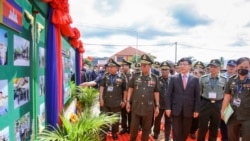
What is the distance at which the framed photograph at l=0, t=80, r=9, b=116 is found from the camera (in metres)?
2.22

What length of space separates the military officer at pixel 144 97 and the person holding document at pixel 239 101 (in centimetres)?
123

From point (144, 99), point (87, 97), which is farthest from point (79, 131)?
point (87, 97)

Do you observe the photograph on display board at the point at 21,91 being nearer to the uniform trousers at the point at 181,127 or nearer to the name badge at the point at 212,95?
the uniform trousers at the point at 181,127

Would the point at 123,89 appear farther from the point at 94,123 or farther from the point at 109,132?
the point at 94,123

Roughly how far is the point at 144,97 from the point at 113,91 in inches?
37.3

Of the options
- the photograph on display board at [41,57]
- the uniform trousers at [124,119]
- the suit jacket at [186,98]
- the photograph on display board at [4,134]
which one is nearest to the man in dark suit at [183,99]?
the suit jacket at [186,98]

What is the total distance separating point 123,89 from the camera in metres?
5.50

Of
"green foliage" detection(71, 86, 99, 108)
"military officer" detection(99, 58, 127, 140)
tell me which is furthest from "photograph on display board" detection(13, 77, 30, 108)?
"green foliage" detection(71, 86, 99, 108)

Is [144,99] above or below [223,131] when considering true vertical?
above

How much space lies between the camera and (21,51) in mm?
2723

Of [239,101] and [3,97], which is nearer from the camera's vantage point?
[3,97]

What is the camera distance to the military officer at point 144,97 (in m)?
4.60

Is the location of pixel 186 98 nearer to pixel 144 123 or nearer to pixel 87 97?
pixel 144 123

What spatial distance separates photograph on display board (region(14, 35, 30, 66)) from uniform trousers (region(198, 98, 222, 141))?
3426 millimetres
